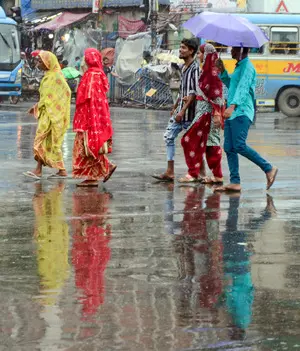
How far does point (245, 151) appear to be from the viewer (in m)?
12.0

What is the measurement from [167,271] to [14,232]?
205 cm

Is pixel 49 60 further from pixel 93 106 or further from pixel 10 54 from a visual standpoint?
pixel 10 54

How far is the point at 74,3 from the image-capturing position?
150 feet

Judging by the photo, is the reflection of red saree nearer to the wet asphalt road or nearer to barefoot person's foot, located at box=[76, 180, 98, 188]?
the wet asphalt road

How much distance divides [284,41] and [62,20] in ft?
50.1

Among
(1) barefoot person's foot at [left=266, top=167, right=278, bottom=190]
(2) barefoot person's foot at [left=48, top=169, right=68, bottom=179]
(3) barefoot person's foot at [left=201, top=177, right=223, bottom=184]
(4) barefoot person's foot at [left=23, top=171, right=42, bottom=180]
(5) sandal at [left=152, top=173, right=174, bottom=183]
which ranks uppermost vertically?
(1) barefoot person's foot at [left=266, top=167, right=278, bottom=190]

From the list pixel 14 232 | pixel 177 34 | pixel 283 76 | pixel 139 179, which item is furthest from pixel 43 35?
pixel 14 232

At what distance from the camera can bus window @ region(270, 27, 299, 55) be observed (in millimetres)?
31812

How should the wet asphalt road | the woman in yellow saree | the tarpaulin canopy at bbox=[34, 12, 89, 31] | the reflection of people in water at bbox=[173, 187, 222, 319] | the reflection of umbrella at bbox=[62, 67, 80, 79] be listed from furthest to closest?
the tarpaulin canopy at bbox=[34, 12, 89, 31] < the reflection of umbrella at bbox=[62, 67, 80, 79] < the woman in yellow saree < the reflection of people in water at bbox=[173, 187, 222, 319] < the wet asphalt road

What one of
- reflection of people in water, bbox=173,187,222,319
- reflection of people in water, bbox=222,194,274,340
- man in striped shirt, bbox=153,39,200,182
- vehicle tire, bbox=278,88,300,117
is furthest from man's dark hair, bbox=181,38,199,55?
vehicle tire, bbox=278,88,300,117

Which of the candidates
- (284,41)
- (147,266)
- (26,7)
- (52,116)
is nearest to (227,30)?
(52,116)

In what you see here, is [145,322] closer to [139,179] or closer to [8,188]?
[8,188]

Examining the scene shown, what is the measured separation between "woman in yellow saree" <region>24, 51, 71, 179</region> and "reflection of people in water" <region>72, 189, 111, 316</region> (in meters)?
1.84

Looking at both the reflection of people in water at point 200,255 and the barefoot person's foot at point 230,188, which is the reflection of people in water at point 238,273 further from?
the barefoot person's foot at point 230,188
